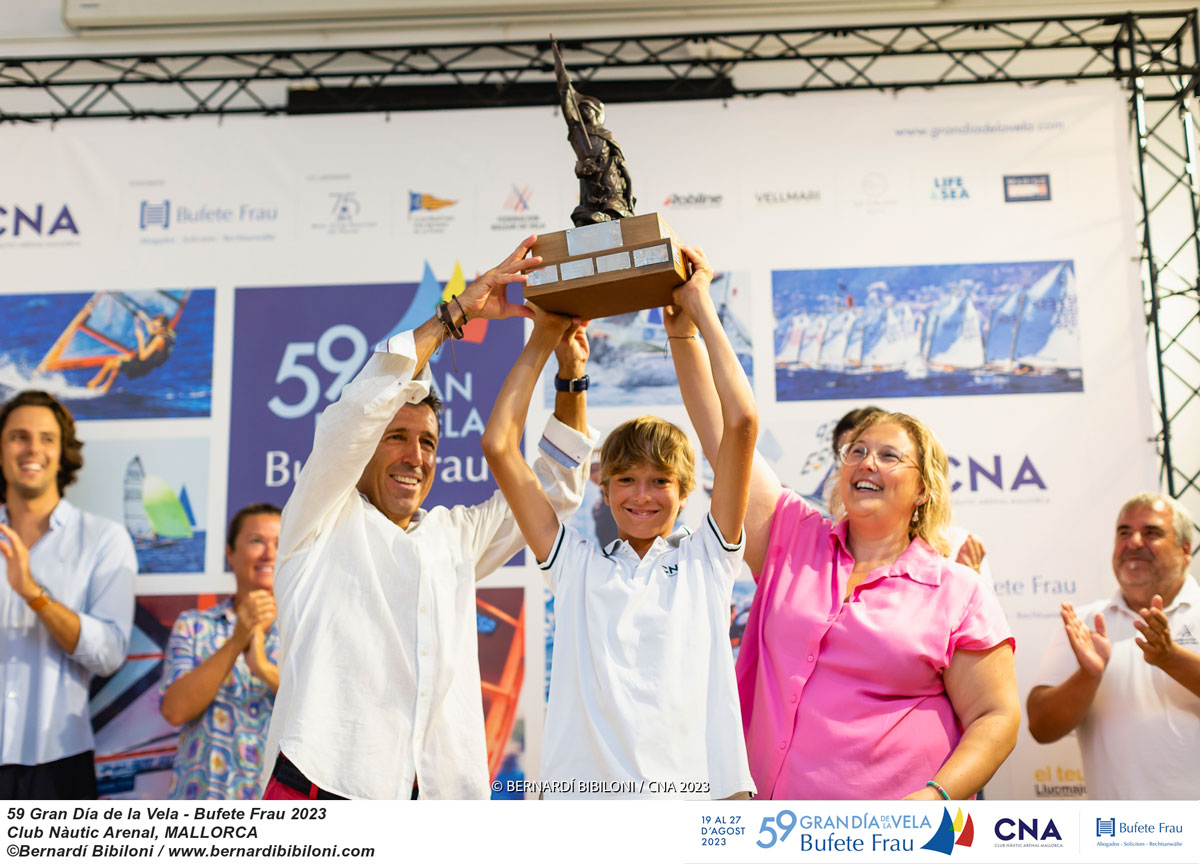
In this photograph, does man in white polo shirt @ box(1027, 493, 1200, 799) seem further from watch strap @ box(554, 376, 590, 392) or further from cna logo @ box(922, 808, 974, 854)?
watch strap @ box(554, 376, 590, 392)

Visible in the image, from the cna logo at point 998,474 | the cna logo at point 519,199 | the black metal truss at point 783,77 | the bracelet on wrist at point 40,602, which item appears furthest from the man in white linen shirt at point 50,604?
the cna logo at point 998,474

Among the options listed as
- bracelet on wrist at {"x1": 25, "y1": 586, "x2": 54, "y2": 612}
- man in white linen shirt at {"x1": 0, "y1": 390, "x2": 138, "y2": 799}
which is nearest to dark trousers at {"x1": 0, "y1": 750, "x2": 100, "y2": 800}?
man in white linen shirt at {"x1": 0, "y1": 390, "x2": 138, "y2": 799}

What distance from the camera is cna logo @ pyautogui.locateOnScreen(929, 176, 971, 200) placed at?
4.97 meters

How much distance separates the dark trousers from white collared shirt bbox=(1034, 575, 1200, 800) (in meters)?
3.85

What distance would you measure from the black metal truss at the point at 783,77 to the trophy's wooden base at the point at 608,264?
2.65 m

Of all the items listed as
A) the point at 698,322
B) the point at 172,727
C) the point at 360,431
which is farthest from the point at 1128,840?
the point at 172,727

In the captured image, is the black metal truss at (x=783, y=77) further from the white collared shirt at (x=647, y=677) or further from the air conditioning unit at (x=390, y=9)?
the white collared shirt at (x=647, y=677)

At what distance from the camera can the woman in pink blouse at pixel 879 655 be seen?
7.62ft

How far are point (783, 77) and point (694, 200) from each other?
90 centimetres

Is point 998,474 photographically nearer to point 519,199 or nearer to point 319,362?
point 519,199

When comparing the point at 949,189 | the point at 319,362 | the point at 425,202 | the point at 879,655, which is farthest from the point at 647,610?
the point at 949,189

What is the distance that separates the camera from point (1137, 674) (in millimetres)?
3922

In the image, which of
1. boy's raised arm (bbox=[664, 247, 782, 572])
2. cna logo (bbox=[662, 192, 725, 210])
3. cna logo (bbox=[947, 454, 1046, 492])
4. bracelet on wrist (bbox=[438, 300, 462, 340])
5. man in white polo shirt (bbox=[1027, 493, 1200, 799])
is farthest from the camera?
cna logo (bbox=[662, 192, 725, 210])

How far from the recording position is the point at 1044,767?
4520 mm
